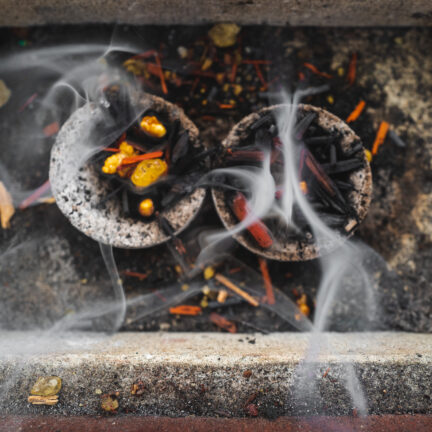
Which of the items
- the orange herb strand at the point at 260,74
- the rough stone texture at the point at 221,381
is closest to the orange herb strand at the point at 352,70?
the orange herb strand at the point at 260,74

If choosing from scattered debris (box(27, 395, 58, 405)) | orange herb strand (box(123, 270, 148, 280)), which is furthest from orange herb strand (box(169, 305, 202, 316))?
scattered debris (box(27, 395, 58, 405))

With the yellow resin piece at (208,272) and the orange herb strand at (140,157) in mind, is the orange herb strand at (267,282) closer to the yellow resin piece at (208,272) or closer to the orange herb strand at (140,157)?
the yellow resin piece at (208,272)

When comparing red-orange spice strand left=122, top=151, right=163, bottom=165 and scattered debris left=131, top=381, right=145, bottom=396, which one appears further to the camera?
red-orange spice strand left=122, top=151, right=163, bottom=165

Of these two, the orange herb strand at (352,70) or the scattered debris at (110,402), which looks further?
the orange herb strand at (352,70)

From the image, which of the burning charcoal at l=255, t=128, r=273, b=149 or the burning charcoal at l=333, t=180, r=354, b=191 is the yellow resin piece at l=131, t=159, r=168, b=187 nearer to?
the burning charcoal at l=255, t=128, r=273, b=149

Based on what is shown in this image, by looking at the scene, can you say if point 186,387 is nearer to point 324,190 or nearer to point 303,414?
point 303,414
